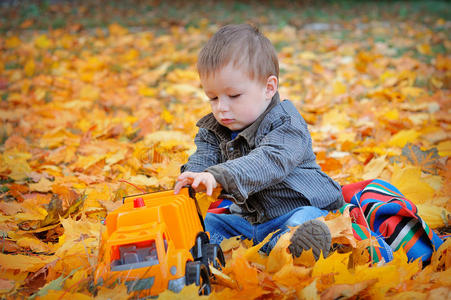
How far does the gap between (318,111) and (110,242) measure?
2.72 meters

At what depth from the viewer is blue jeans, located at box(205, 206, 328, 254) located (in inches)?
67.7

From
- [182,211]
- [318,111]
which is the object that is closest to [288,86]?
[318,111]

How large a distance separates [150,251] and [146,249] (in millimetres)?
13

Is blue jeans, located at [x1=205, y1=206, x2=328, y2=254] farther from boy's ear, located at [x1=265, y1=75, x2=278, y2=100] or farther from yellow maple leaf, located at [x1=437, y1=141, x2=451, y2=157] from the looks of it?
yellow maple leaf, located at [x1=437, y1=141, x2=451, y2=157]

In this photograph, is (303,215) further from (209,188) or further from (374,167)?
(374,167)

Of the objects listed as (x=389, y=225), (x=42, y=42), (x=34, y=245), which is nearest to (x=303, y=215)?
(x=389, y=225)

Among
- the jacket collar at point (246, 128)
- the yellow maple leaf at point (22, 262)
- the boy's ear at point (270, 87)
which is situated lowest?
the yellow maple leaf at point (22, 262)

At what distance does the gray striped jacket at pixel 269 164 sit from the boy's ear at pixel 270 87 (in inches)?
1.5

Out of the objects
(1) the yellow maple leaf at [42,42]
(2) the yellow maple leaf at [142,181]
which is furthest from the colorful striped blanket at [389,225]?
(1) the yellow maple leaf at [42,42]

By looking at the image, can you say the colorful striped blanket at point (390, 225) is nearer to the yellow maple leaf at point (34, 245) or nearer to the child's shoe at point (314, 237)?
the child's shoe at point (314, 237)

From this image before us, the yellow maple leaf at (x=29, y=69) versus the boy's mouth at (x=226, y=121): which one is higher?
the boy's mouth at (x=226, y=121)

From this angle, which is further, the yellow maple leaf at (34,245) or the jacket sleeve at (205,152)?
the jacket sleeve at (205,152)

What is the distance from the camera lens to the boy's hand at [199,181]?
144 cm

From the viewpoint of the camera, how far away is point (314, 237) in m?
1.47
